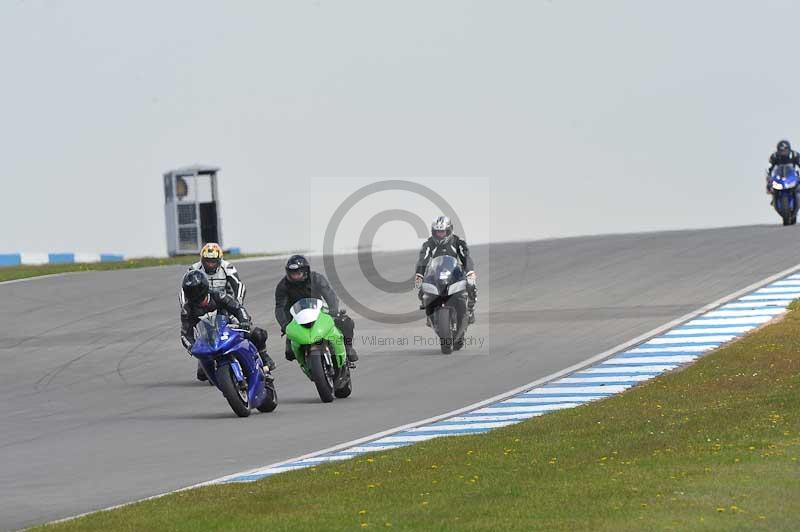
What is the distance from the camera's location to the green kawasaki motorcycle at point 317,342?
16.6 meters

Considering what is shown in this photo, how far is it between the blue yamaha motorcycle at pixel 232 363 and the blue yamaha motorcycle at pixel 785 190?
21.7 m

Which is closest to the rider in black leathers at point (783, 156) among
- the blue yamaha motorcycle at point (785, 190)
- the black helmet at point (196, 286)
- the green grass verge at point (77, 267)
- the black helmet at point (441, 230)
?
the blue yamaha motorcycle at point (785, 190)

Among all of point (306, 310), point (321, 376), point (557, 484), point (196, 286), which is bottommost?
point (321, 376)

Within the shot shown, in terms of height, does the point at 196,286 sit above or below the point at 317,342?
above

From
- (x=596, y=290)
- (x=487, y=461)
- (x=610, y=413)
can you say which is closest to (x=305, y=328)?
(x=610, y=413)

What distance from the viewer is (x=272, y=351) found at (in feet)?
75.8

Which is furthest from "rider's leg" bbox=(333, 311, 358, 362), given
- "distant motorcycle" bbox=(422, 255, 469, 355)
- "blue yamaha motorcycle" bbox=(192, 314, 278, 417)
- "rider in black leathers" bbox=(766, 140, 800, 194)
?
"rider in black leathers" bbox=(766, 140, 800, 194)

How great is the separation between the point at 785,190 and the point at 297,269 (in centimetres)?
2131

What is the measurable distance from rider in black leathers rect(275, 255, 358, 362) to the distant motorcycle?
3531mm

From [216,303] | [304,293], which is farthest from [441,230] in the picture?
[216,303]

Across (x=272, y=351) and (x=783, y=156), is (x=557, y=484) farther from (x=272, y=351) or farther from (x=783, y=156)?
(x=783, y=156)

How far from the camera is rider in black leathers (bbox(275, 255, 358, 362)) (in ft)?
56.2

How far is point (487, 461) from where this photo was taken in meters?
11.6

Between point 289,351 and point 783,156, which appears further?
point 783,156
